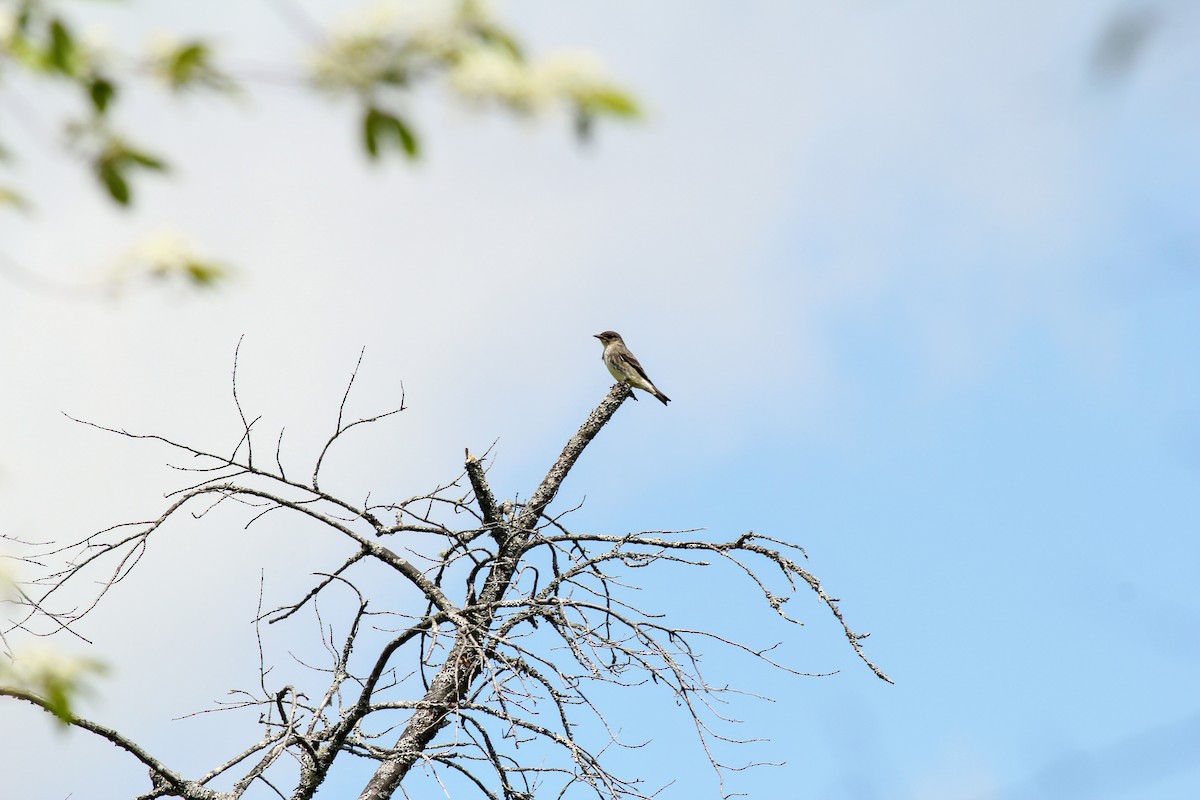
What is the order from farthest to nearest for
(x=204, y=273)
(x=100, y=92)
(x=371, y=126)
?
(x=204, y=273), (x=100, y=92), (x=371, y=126)

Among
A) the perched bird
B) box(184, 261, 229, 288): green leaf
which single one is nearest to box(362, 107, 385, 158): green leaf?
box(184, 261, 229, 288): green leaf

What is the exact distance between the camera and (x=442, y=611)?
6.57 metres

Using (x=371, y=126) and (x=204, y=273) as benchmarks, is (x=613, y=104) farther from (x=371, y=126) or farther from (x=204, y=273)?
(x=204, y=273)

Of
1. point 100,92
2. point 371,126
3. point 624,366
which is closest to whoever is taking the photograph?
point 371,126

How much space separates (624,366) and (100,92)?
9.05 m

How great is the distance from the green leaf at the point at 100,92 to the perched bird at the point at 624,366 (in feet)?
28.7

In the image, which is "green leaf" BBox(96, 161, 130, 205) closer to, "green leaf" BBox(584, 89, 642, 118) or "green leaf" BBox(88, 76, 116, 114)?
"green leaf" BBox(88, 76, 116, 114)

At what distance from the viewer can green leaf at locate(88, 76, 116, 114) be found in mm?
2803

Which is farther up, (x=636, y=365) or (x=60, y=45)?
(x=636, y=365)

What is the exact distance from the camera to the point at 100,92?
2809 mm

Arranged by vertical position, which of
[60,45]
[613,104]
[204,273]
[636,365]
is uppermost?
[636,365]

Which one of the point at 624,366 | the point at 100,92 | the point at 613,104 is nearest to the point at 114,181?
the point at 100,92

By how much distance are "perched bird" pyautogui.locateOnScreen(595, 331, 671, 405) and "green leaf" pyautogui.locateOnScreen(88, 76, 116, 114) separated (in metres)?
8.75

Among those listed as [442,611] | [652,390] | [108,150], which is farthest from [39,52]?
[652,390]
